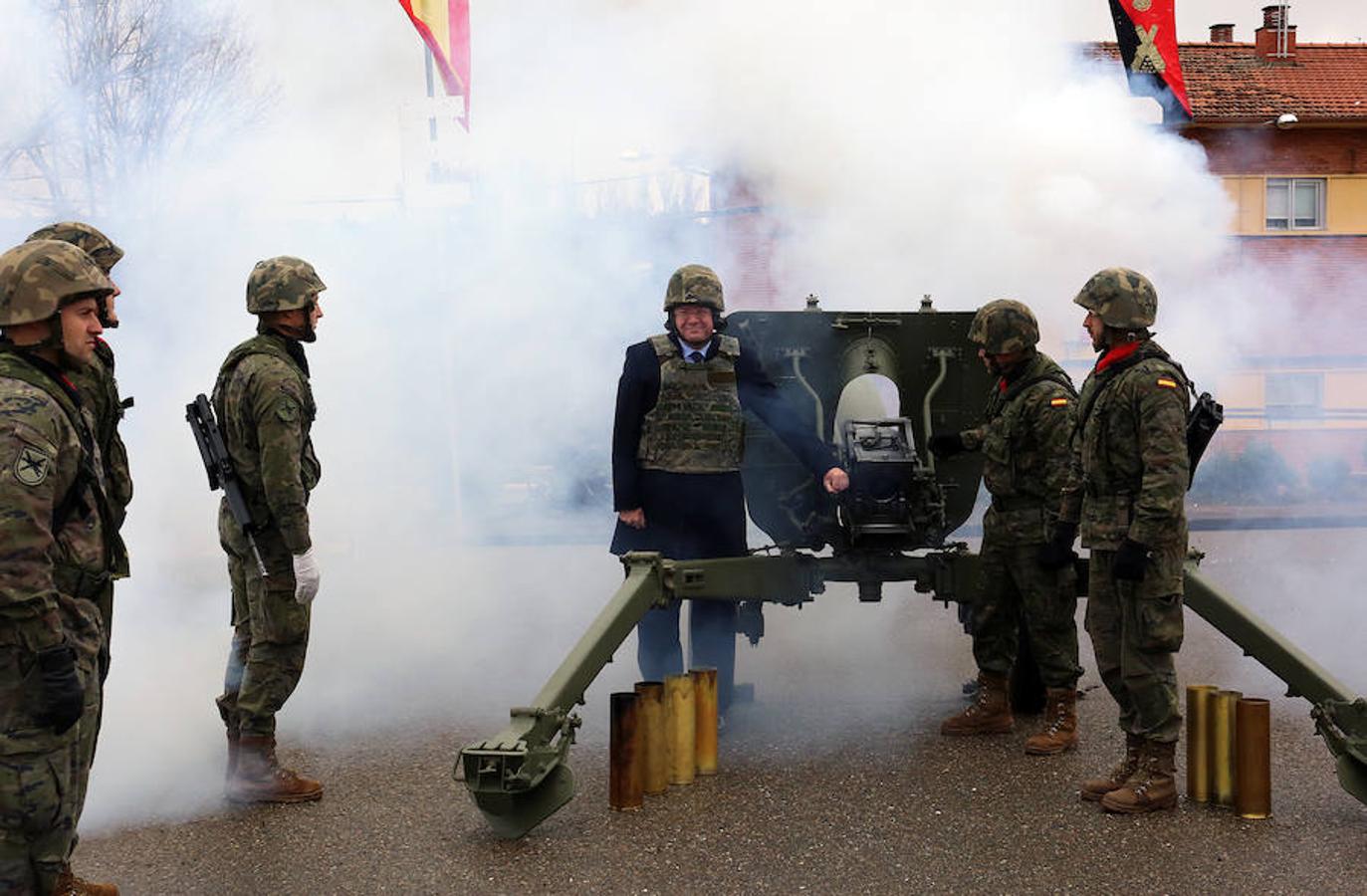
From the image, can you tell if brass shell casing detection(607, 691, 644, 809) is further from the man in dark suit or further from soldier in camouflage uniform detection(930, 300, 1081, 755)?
soldier in camouflage uniform detection(930, 300, 1081, 755)

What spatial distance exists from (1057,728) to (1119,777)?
2.21ft

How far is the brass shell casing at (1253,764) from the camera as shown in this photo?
16.0ft

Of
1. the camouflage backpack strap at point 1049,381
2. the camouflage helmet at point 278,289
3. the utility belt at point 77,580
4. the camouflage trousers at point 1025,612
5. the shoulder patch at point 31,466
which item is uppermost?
the camouflage helmet at point 278,289

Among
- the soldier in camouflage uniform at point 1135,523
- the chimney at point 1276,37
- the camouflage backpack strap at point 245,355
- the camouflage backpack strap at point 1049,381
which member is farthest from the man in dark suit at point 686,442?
the chimney at point 1276,37

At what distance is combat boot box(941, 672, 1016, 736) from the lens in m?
6.02

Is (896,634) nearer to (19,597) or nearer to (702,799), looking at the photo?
(702,799)

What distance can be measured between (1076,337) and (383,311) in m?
7.18

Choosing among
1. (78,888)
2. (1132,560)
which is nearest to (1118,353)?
(1132,560)

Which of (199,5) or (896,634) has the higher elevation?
(199,5)

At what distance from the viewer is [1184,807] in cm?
504

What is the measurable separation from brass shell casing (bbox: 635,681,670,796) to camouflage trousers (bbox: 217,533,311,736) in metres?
1.18

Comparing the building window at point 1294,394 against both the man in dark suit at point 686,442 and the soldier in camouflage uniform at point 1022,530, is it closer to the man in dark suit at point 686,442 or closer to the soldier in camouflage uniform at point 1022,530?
the soldier in camouflage uniform at point 1022,530

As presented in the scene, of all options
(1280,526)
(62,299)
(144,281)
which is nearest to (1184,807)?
(62,299)

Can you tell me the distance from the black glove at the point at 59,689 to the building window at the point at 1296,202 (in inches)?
673
